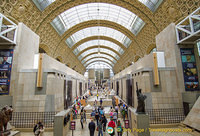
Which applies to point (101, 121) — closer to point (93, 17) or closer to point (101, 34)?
point (93, 17)

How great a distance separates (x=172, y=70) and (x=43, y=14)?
17.5 metres

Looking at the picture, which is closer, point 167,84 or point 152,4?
point 167,84

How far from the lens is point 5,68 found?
8.68 metres

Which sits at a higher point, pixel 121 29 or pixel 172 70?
pixel 121 29

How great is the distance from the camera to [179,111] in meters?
8.75

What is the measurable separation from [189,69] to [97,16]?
1980 centimetres

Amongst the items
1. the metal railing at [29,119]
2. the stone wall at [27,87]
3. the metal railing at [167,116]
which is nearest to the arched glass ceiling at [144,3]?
the stone wall at [27,87]

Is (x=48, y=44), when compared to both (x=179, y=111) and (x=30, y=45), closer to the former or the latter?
(x=30, y=45)

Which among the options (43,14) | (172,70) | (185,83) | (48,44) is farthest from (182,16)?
(48,44)

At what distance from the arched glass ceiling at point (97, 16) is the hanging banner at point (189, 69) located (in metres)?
11.3

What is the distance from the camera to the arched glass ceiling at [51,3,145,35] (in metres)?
20.4

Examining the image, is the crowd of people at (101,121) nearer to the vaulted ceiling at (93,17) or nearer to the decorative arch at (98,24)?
the vaulted ceiling at (93,17)

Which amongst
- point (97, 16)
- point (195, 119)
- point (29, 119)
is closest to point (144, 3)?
point (97, 16)

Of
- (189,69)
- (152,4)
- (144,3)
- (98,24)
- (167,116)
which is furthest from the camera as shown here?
(98,24)
